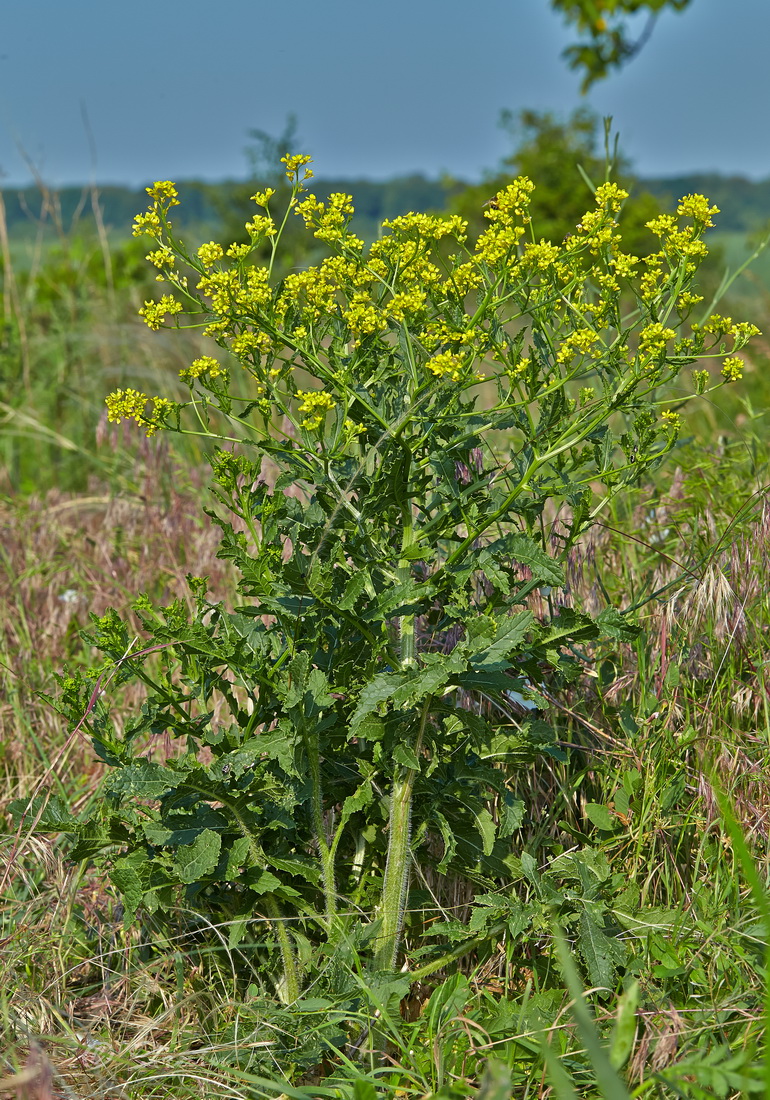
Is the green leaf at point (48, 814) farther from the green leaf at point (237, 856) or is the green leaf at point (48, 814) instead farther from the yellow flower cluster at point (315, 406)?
the yellow flower cluster at point (315, 406)

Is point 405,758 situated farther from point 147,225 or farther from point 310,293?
point 147,225

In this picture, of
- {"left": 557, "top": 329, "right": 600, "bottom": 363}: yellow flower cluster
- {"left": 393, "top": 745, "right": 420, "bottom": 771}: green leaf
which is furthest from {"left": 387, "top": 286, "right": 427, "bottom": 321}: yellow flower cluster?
{"left": 393, "top": 745, "right": 420, "bottom": 771}: green leaf

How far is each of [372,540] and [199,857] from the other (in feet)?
2.00

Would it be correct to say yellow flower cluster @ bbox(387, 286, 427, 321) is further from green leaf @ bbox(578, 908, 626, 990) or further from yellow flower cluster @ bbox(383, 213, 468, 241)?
green leaf @ bbox(578, 908, 626, 990)

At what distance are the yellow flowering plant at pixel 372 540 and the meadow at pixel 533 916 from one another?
0.06 meters

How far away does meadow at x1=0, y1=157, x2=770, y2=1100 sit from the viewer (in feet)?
5.35

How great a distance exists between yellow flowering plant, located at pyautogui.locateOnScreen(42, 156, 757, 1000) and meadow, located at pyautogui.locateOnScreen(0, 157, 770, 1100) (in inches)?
2.2

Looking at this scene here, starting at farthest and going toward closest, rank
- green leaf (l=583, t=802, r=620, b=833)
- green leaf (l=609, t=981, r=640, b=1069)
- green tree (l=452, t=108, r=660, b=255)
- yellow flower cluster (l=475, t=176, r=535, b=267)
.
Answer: green tree (l=452, t=108, r=660, b=255) → green leaf (l=583, t=802, r=620, b=833) → yellow flower cluster (l=475, t=176, r=535, b=267) → green leaf (l=609, t=981, r=640, b=1069)

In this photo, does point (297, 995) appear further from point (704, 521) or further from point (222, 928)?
point (704, 521)

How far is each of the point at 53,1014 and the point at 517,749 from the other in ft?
Answer: 3.32

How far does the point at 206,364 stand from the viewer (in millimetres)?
1706

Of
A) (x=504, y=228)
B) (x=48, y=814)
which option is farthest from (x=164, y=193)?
(x=48, y=814)

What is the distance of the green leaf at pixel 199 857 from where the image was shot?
1.65 meters

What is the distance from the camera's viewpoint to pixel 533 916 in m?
1.78
